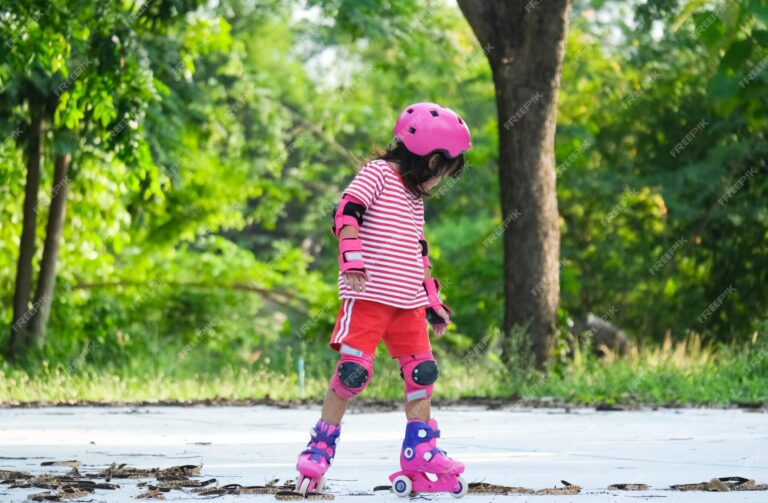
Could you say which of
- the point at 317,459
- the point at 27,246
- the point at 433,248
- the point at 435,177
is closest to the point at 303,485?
the point at 317,459

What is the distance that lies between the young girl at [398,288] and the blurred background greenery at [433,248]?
6.13 m

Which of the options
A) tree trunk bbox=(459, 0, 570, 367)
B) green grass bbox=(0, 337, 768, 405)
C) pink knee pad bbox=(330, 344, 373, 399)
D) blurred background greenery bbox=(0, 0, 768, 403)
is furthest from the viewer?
blurred background greenery bbox=(0, 0, 768, 403)

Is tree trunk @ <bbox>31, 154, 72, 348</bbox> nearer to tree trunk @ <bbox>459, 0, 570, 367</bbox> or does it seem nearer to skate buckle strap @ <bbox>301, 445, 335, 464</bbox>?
tree trunk @ <bbox>459, 0, 570, 367</bbox>

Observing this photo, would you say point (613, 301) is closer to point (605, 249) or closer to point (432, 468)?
point (605, 249)

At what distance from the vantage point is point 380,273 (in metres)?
5.23

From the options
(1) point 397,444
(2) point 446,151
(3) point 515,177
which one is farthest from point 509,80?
(2) point 446,151

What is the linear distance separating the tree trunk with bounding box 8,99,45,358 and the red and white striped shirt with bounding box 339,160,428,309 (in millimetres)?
11258

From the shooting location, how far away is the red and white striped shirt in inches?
205

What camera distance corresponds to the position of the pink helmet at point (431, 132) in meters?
5.36

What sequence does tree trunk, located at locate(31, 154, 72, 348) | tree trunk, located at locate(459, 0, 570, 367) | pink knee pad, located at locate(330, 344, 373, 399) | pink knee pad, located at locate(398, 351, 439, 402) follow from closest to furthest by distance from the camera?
pink knee pad, located at locate(330, 344, 373, 399)
pink knee pad, located at locate(398, 351, 439, 402)
tree trunk, located at locate(459, 0, 570, 367)
tree trunk, located at locate(31, 154, 72, 348)

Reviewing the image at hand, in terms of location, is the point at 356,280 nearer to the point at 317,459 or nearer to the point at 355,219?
the point at 355,219

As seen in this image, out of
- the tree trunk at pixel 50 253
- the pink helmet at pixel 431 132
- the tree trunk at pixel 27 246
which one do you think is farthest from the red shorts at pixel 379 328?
the tree trunk at pixel 50 253

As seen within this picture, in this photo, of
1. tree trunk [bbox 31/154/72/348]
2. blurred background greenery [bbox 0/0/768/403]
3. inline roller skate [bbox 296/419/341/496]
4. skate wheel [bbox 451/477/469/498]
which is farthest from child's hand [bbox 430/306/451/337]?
tree trunk [bbox 31/154/72/348]

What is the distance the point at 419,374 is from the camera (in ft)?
17.3
